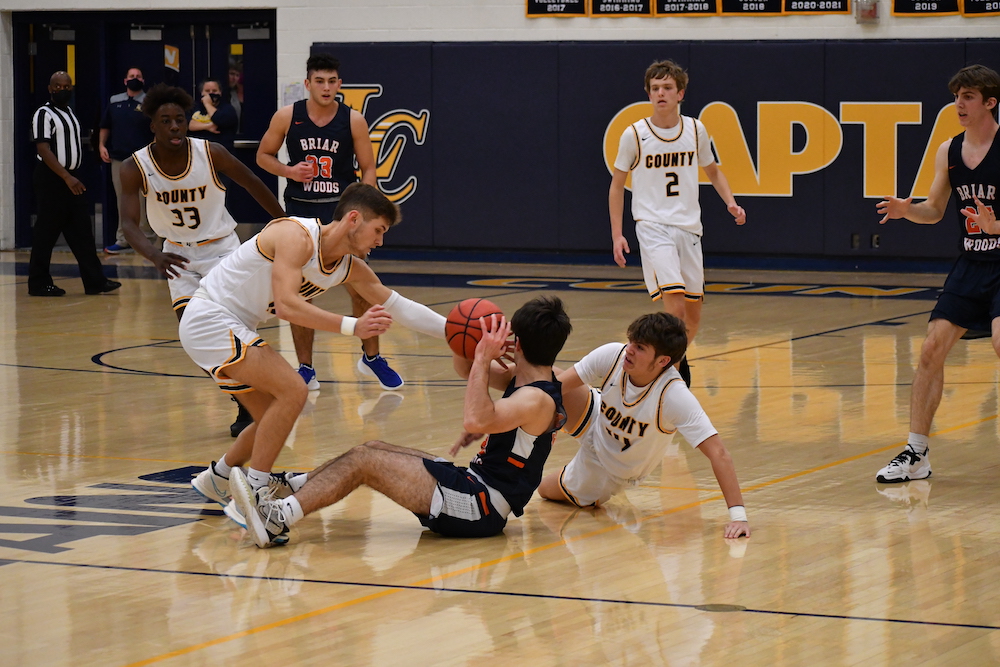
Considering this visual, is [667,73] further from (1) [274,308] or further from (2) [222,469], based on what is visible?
(2) [222,469]

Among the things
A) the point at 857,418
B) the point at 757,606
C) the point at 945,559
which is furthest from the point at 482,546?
the point at 857,418

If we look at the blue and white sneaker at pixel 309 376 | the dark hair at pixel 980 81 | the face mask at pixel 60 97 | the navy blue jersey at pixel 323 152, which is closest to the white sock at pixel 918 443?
the dark hair at pixel 980 81

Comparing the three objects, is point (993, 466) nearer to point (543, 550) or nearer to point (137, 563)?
point (543, 550)

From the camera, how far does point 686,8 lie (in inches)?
642

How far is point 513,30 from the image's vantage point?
1705 centimetres

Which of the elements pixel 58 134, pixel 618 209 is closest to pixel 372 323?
pixel 618 209

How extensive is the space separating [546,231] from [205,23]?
5426mm

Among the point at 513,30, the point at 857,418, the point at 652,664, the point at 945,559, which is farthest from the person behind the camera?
the point at 513,30

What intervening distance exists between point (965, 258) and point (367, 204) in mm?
2682

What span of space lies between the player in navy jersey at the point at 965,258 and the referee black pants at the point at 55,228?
9.60 m

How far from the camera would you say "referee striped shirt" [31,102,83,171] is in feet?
45.2

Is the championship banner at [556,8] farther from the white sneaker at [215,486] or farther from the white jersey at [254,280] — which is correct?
the white sneaker at [215,486]

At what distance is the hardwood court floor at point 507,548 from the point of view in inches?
163

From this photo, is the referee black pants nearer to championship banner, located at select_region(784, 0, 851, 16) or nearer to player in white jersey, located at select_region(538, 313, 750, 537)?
championship banner, located at select_region(784, 0, 851, 16)
